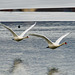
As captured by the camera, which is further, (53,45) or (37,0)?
(37,0)

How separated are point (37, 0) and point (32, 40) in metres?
44.1

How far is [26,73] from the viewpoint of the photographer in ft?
84.3

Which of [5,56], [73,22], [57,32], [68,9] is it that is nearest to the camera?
[5,56]

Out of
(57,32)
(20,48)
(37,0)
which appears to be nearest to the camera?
(20,48)

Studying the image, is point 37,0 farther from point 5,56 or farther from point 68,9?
point 5,56

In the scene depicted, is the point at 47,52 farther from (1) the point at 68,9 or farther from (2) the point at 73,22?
(1) the point at 68,9

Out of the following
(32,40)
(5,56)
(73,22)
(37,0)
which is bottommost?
(37,0)

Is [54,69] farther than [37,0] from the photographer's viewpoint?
No

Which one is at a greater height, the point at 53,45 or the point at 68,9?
the point at 53,45

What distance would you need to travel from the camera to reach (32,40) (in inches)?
1522

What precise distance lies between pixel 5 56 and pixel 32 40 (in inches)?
328

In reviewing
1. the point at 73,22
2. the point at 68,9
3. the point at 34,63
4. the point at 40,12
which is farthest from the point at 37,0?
the point at 34,63

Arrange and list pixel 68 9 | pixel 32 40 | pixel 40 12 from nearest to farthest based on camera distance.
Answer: pixel 32 40 < pixel 68 9 < pixel 40 12

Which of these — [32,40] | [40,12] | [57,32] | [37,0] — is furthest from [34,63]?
[37,0]
